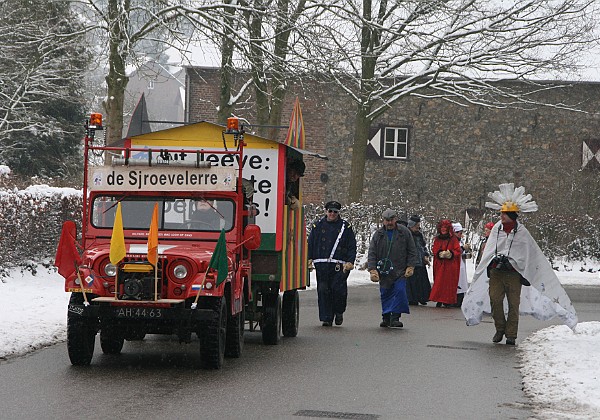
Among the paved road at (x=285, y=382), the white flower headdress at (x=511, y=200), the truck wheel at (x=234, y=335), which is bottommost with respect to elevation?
the paved road at (x=285, y=382)

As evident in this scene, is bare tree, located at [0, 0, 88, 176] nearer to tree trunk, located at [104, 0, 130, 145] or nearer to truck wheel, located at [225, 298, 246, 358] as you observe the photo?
tree trunk, located at [104, 0, 130, 145]

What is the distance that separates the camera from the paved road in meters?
8.98

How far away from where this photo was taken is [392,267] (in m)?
17.2

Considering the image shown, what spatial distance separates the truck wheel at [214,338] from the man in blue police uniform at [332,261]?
18.6 feet

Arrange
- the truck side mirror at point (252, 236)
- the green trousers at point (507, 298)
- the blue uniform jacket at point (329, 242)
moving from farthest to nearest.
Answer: the blue uniform jacket at point (329, 242), the green trousers at point (507, 298), the truck side mirror at point (252, 236)

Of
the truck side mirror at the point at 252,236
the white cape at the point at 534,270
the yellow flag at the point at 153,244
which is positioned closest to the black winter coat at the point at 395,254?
the white cape at the point at 534,270

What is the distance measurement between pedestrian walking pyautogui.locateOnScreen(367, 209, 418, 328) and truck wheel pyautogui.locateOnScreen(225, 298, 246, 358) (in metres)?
4.81

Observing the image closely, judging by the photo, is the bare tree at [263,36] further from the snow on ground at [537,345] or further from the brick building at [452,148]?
the brick building at [452,148]

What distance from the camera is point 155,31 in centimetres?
2570

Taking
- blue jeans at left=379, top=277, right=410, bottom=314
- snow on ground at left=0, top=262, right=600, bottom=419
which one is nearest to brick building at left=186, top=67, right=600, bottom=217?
snow on ground at left=0, top=262, right=600, bottom=419

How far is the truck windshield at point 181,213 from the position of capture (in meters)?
12.2

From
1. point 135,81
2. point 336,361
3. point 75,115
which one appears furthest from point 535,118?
point 135,81

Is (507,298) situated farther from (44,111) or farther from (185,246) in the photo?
(44,111)

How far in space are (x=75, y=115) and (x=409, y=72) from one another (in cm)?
1169
